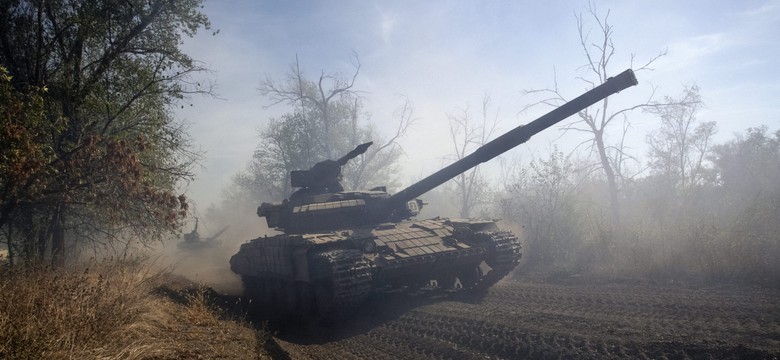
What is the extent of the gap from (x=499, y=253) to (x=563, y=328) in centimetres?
340

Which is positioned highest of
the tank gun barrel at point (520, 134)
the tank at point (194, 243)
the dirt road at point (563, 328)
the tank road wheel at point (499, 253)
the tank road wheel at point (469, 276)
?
the tank gun barrel at point (520, 134)

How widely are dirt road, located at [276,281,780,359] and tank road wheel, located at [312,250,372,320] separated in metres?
0.38

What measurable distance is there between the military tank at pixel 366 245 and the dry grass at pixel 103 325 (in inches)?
64.6

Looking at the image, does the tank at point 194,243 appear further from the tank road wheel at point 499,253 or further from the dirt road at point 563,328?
the tank road wheel at point 499,253

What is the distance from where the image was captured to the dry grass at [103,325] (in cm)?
405

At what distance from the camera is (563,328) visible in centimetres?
633

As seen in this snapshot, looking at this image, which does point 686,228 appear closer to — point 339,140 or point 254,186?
point 339,140

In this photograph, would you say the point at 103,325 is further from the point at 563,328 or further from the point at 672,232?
the point at 672,232

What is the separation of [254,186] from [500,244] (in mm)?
31947

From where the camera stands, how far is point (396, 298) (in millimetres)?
9820

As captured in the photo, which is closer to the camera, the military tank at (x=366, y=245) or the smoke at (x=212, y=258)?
the military tank at (x=366, y=245)

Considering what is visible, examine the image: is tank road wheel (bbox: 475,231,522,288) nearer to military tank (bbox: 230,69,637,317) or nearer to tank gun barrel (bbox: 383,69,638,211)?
military tank (bbox: 230,69,637,317)

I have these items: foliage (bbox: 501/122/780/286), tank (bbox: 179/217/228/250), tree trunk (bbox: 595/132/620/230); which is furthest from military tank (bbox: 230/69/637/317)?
→ tank (bbox: 179/217/228/250)

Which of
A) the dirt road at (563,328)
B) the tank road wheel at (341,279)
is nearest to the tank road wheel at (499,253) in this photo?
the dirt road at (563,328)
